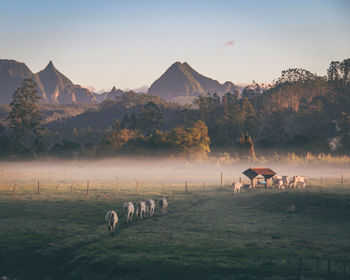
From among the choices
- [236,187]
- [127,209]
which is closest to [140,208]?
[127,209]

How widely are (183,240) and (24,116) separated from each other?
154801mm

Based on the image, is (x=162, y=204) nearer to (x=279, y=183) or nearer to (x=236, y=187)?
(x=236, y=187)

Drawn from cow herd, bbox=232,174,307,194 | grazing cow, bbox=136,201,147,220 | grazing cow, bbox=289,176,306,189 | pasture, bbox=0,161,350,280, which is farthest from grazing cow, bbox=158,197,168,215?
grazing cow, bbox=289,176,306,189

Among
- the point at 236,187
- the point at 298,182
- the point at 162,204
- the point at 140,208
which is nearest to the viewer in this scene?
the point at 140,208

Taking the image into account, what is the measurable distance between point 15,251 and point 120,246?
7.95 meters

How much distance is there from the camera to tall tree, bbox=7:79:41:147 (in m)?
168

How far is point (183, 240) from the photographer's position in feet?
103

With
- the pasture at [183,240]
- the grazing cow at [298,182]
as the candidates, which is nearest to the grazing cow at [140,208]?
the pasture at [183,240]

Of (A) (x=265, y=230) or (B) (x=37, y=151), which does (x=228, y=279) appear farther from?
(B) (x=37, y=151)

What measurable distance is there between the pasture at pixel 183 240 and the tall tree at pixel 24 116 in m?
126

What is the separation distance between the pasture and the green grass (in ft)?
0.21

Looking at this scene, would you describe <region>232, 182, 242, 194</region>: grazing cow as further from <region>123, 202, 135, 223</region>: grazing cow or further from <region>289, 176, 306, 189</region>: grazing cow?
<region>123, 202, 135, 223</region>: grazing cow

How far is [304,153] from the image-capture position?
138625 mm

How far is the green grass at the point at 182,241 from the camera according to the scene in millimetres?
24688
